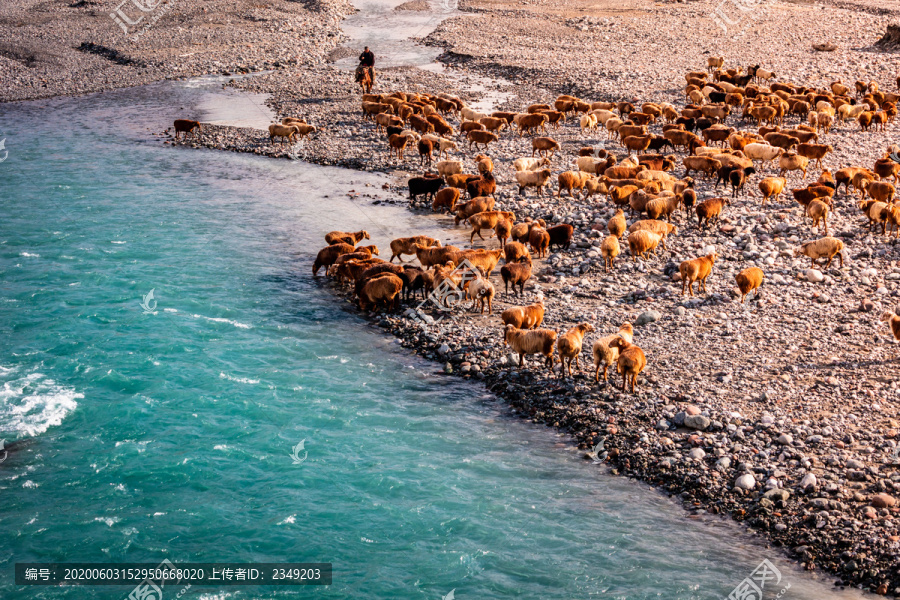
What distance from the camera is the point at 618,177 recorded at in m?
18.9

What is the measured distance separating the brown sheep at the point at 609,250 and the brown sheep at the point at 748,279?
239 cm

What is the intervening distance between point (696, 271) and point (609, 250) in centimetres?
184

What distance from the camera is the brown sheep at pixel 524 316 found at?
1274 cm

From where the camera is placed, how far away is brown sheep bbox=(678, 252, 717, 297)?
13.8 meters

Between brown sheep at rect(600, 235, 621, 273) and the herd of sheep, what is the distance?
2cm

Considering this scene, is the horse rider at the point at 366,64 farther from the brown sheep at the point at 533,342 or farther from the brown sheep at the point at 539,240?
the brown sheep at the point at 533,342

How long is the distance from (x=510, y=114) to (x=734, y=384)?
634 inches

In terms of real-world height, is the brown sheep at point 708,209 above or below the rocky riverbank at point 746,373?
above

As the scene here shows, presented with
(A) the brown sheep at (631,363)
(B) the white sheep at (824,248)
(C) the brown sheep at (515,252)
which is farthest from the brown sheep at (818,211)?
(A) the brown sheep at (631,363)

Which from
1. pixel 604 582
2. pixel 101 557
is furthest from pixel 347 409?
pixel 604 582

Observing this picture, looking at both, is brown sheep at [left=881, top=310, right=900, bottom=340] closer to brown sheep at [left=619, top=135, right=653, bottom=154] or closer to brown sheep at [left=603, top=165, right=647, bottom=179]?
brown sheep at [left=603, top=165, right=647, bottom=179]

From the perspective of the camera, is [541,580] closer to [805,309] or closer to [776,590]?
[776,590]

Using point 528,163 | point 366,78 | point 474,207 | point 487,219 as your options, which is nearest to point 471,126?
point 528,163

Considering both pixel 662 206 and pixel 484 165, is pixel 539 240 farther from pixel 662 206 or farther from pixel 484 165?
pixel 484 165
